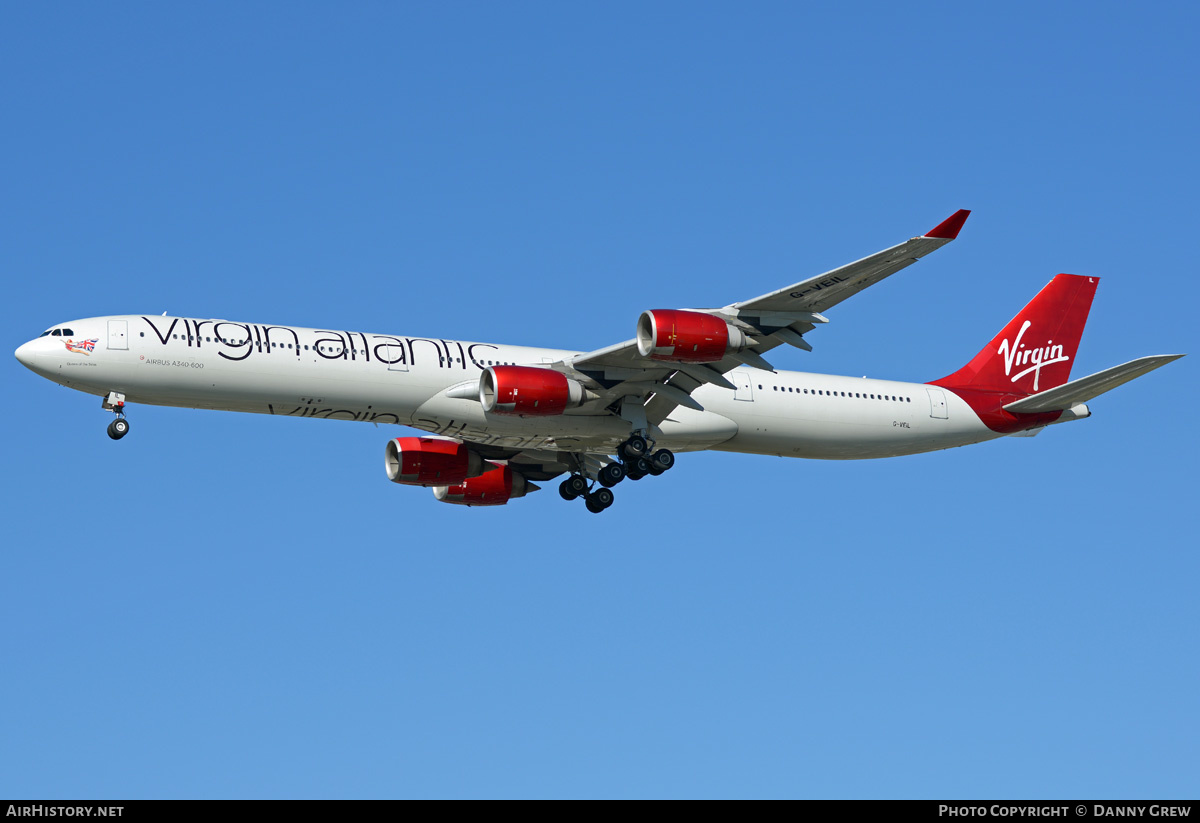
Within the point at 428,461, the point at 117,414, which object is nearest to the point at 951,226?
the point at 428,461

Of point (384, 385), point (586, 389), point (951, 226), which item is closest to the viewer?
point (951, 226)

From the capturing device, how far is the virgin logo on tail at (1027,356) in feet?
160

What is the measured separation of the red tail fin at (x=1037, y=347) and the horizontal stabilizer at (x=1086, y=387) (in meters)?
1.14

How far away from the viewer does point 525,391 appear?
3903 centimetres

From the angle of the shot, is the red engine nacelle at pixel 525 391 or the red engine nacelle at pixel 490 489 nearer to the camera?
the red engine nacelle at pixel 525 391

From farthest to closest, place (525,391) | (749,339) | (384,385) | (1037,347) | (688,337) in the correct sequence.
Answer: (1037,347)
(384,385)
(525,391)
(749,339)
(688,337)

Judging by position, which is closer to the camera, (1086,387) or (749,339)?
(749,339)

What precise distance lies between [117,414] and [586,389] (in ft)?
42.4

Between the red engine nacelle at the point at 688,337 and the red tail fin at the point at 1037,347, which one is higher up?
the red tail fin at the point at 1037,347

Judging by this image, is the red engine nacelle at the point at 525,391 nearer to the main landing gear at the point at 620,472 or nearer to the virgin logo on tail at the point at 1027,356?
the main landing gear at the point at 620,472

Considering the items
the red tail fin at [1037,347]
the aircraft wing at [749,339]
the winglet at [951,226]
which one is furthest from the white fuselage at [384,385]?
the winglet at [951,226]

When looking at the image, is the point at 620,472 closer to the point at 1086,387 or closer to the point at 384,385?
the point at 384,385

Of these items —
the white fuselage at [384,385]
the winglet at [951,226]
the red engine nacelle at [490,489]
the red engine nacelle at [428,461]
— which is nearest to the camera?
the winglet at [951,226]
